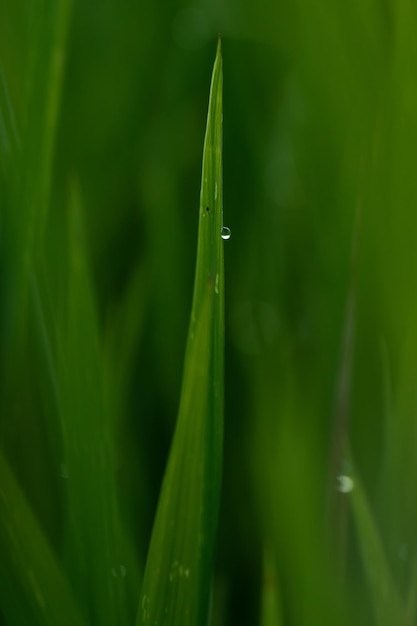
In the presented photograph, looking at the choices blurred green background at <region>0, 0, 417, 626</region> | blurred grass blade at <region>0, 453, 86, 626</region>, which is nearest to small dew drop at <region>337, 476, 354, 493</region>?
blurred green background at <region>0, 0, 417, 626</region>

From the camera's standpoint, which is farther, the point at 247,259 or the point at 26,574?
the point at 247,259

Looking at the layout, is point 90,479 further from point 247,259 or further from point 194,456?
point 247,259

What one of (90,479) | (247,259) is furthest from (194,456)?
(247,259)

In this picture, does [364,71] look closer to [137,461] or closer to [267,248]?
[267,248]

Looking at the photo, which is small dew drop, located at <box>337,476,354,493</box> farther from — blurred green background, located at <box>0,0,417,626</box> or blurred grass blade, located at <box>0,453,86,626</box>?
blurred grass blade, located at <box>0,453,86,626</box>

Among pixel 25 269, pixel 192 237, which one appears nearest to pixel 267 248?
pixel 192 237
